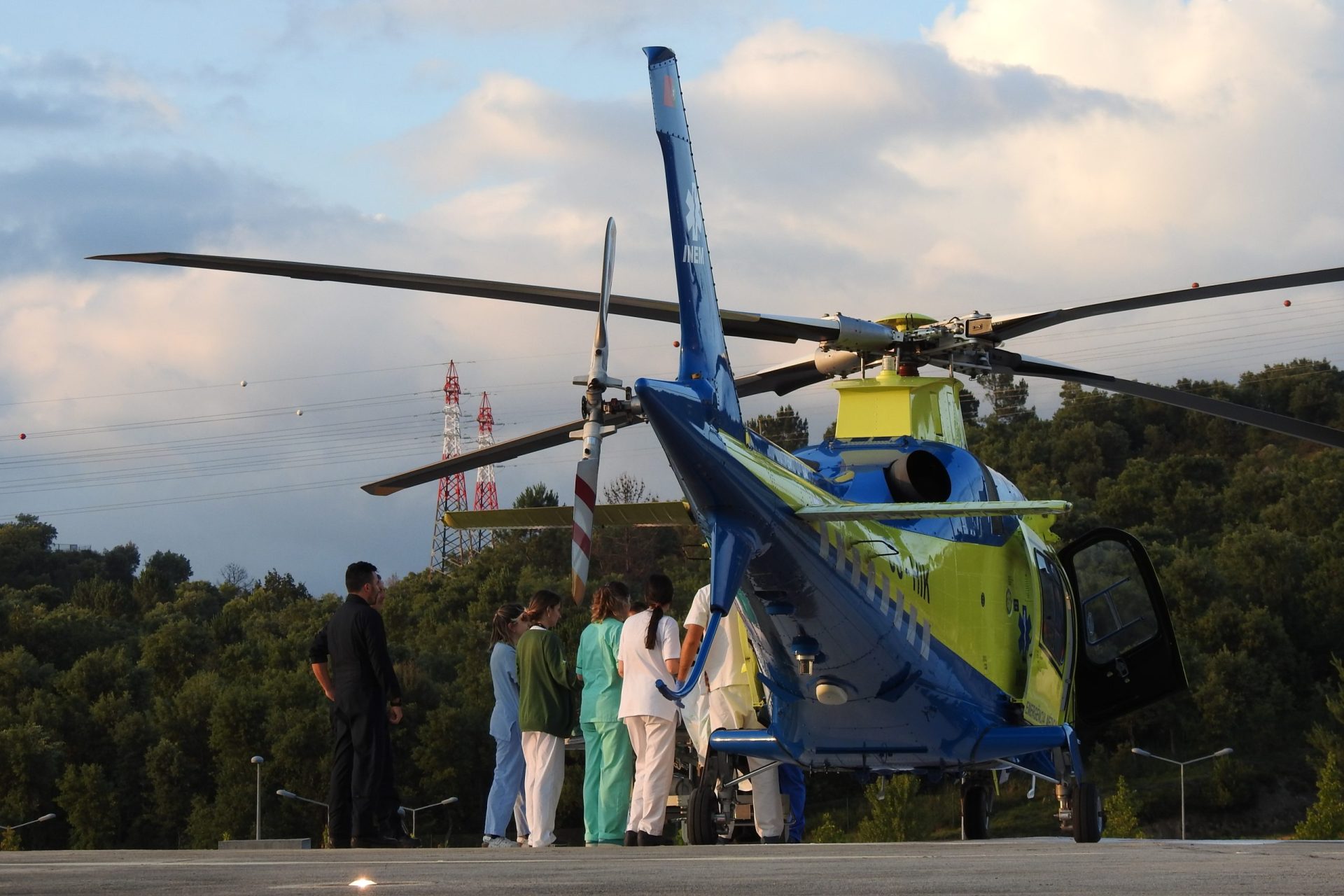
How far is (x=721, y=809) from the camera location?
494 inches

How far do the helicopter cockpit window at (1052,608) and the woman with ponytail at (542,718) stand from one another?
12.6 feet

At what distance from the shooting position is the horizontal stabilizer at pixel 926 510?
9344 millimetres

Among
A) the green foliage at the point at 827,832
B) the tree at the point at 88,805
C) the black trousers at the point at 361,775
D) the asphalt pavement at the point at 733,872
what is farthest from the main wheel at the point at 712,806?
the tree at the point at 88,805

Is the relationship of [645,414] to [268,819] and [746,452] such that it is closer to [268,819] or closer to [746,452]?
[746,452]

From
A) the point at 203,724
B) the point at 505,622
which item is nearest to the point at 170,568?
the point at 203,724

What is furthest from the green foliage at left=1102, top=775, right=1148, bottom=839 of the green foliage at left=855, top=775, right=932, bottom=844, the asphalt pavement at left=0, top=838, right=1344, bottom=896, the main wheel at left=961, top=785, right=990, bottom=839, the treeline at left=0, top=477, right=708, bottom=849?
the asphalt pavement at left=0, top=838, right=1344, bottom=896

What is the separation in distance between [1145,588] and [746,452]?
219 inches

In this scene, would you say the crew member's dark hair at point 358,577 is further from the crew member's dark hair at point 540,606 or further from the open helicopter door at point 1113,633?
the open helicopter door at point 1113,633

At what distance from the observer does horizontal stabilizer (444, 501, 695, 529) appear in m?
12.4

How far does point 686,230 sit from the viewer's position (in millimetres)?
10805

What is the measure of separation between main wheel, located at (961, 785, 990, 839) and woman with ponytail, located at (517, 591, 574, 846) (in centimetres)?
342

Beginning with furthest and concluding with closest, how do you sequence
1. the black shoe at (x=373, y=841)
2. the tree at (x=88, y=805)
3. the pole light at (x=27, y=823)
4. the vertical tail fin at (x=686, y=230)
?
the tree at (x=88, y=805), the pole light at (x=27, y=823), the black shoe at (x=373, y=841), the vertical tail fin at (x=686, y=230)

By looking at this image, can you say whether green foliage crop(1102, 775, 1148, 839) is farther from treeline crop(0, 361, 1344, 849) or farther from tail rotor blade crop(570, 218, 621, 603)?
tail rotor blade crop(570, 218, 621, 603)

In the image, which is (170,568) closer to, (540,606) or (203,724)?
(203,724)
